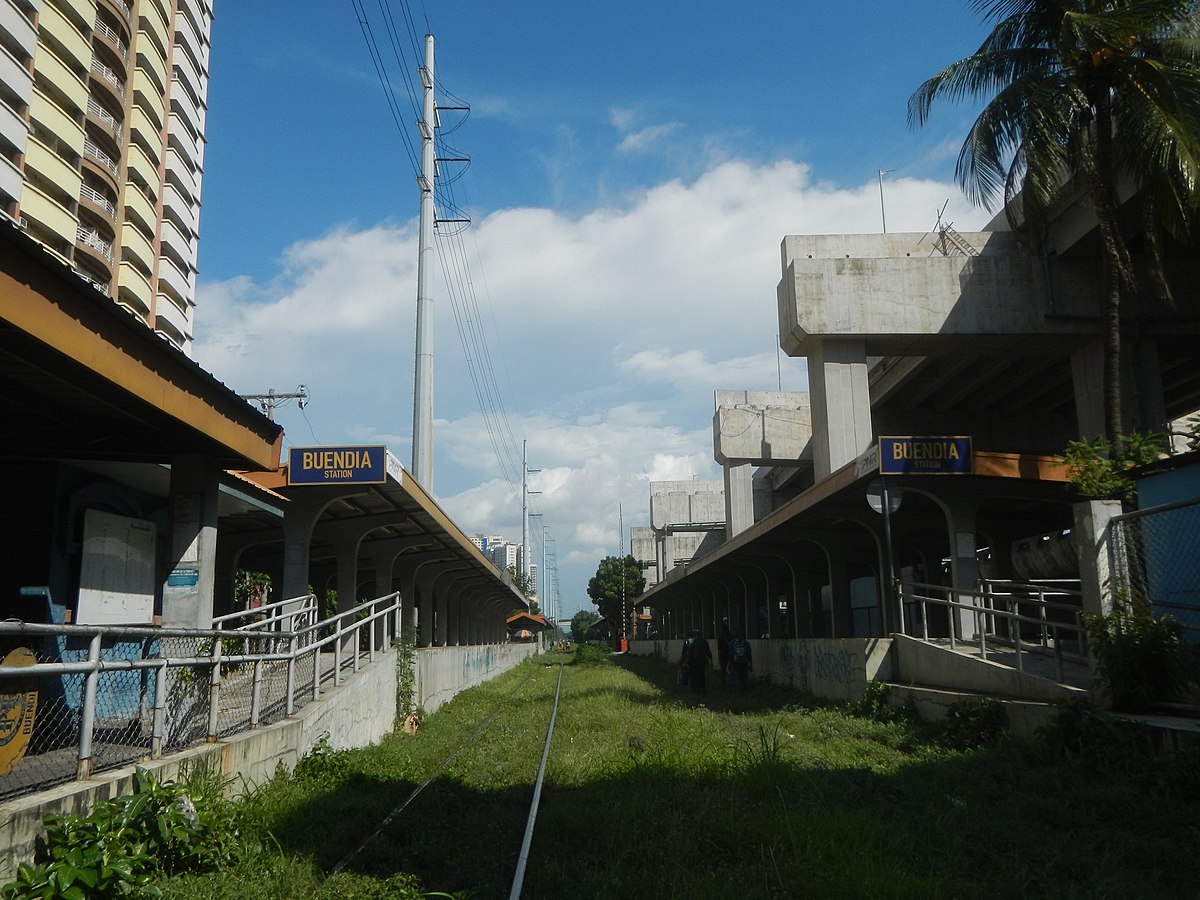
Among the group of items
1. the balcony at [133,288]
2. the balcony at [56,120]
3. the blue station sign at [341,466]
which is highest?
the balcony at [56,120]

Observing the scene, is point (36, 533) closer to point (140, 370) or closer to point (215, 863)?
point (140, 370)

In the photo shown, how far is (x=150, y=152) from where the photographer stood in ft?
200

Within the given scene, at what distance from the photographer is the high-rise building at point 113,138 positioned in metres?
43.6

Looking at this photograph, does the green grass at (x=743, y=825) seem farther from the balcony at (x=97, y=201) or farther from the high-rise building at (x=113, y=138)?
the balcony at (x=97, y=201)

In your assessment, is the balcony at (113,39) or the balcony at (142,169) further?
the balcony at (142,169)

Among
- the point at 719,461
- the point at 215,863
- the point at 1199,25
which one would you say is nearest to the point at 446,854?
the point at 215,863

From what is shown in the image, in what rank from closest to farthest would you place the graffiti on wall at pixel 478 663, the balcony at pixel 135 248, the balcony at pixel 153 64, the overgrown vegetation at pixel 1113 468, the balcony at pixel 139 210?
the overgrown vegetation at pixel 1113 468 → the graffiti on wall at pixel 478 663 → the balcony at pixel 135 248 → the balcony at pixel 139 210 → the balcony at pixel 153 64

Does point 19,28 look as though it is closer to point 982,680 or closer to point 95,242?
point 95,242

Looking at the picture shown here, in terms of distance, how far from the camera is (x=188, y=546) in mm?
10984

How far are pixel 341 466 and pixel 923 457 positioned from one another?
973 cm

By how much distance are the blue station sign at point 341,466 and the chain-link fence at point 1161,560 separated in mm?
10599

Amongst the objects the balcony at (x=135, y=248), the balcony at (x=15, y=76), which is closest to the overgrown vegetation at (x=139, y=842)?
the balcony at (x=15, y=76)

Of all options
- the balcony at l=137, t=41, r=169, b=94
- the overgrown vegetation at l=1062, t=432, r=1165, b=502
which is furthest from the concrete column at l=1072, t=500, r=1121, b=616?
the balcony at l=137, t=41, r=169, b=94

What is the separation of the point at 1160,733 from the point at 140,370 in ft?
31.5
